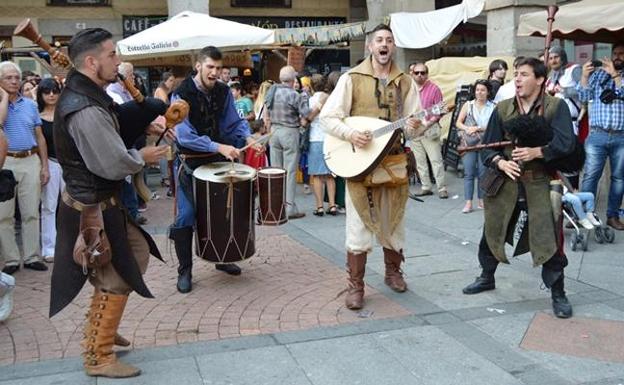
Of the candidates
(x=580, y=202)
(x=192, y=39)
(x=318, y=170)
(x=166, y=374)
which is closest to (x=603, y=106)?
(x=580, y=202)

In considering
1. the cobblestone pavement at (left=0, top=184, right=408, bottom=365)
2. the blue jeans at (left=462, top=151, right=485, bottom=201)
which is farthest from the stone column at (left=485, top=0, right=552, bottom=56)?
the cobblestone pavement at (left=0, top=184, right=408, bottom=365)

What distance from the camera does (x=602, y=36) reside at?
8789 mm

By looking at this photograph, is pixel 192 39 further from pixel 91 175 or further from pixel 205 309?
pixel 91 175

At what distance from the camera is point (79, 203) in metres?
3.78

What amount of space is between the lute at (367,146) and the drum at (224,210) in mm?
835

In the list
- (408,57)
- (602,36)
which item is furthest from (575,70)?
(408,57)

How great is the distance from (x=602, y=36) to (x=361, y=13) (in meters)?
13.3

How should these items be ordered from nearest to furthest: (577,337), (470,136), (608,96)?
1. (577,337)
2. (608,96)
3. (470,136)

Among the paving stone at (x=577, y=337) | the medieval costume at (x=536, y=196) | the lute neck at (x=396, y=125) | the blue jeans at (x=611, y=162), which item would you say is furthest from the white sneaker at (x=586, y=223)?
the lute neck at (x=396, y=125)

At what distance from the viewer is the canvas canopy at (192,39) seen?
10.5m

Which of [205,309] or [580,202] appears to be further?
[580,202]

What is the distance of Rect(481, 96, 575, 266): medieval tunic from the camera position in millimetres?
4641

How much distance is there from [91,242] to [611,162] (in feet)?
19.3

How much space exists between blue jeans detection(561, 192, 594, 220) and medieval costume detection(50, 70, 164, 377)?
443 cm
